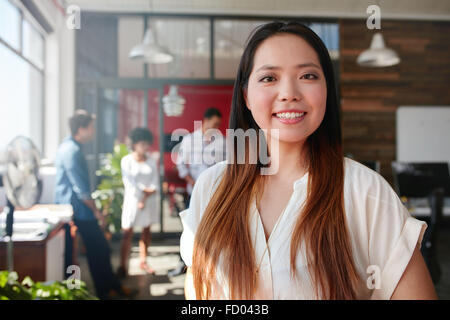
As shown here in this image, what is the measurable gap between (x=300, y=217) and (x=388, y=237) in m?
0.15

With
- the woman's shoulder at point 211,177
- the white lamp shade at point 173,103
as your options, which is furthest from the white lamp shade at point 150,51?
the woman's shoulder at point 211,177

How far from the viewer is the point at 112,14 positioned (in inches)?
179

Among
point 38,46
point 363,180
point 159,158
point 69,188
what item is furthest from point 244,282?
point 159,158

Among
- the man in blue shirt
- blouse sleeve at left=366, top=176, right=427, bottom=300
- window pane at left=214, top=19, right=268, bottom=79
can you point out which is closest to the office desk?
the man in blue shirt

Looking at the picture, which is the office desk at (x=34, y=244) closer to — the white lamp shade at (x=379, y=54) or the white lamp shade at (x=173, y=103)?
the white lamp shade at (x=173, y=103)

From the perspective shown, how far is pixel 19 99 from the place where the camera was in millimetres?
2979

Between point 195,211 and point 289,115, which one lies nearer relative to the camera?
point 289,115

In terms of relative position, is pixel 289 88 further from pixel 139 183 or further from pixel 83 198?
pixel 139 183

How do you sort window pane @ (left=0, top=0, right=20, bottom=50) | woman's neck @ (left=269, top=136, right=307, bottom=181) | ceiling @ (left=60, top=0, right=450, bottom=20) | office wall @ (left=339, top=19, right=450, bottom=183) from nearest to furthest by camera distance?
woman's neck @ (left=269, top=136, right=307, bottom=181) < window pane @ (left=0, top=0, right=20, bottom=50) < ceiling @ (left=60, top=0, right=450, bottom=20) < office wall @ (left=339, top=19, right=450, bottom=183)

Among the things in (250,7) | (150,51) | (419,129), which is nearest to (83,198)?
(150,51)

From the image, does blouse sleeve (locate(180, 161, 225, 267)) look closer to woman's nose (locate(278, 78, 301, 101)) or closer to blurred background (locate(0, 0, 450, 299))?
woman's nose (locate(278, 78, 301, 101))

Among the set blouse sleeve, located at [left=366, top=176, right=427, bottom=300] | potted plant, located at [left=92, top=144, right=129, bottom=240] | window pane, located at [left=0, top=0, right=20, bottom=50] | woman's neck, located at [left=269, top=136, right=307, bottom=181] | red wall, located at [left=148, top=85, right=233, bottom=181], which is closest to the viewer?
blouse sleeve, located at [left=366, top=176, right=427, bottom=300]

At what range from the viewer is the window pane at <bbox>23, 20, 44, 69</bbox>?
10.6 feet

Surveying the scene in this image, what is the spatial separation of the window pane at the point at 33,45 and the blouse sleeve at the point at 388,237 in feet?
11.0
